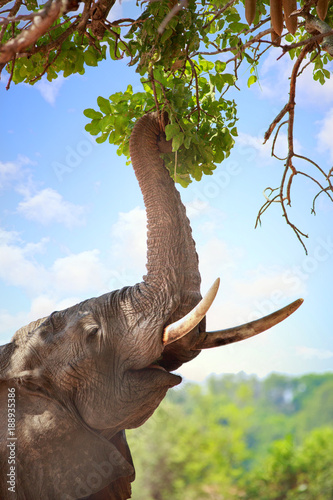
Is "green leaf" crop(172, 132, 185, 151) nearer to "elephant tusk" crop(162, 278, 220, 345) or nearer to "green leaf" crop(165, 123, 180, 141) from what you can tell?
"green leaf" crop(165, 123, 180, 141)

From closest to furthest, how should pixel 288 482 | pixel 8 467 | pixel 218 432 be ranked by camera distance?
pixel 8 467
pixel 218 432
pixel 288 482

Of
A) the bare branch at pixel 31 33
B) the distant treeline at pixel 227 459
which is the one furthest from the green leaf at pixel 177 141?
the distant treeline at pixel 227 459

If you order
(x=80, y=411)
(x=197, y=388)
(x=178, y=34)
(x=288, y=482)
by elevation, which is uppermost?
(x=178, y=34)

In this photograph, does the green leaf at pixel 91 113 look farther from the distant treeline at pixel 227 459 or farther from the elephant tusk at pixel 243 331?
the distant treeline at pixel 227 459

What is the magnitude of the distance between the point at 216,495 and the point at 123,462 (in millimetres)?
4749

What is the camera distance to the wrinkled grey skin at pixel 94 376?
1.80m

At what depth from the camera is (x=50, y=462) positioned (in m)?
1.80

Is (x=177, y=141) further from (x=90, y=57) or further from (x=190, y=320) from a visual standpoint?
(x=90, y=57)

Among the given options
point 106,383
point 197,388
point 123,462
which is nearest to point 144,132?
point 106,383

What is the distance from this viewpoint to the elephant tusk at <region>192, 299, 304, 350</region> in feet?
5.57

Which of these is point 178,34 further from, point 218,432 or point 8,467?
point 218,432

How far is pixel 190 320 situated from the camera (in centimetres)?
167

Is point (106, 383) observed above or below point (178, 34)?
below

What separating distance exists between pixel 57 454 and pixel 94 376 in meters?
0.28
